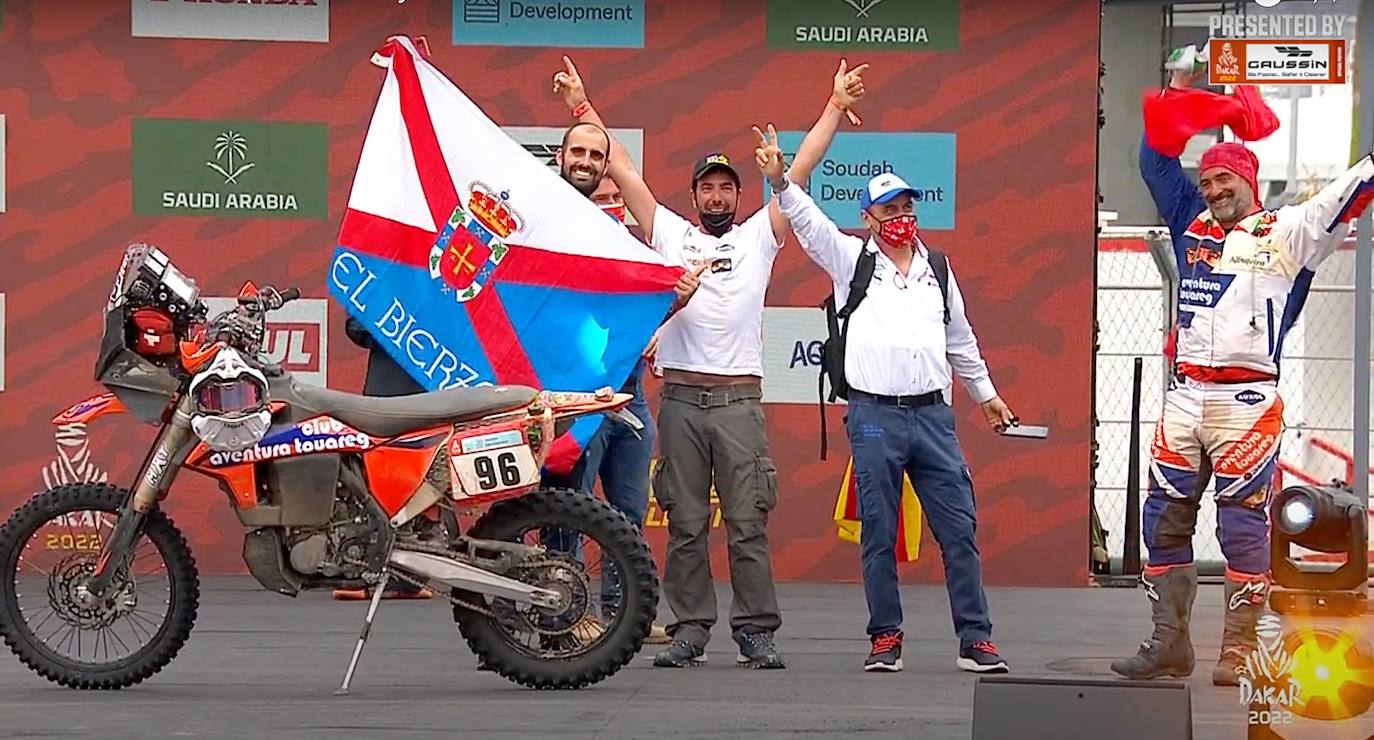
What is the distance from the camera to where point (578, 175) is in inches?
309

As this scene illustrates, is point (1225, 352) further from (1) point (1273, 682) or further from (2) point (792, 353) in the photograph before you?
(2) point (792, 353)

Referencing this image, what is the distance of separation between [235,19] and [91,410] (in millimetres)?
4092

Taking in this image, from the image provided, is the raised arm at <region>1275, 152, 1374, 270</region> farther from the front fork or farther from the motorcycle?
the front fork

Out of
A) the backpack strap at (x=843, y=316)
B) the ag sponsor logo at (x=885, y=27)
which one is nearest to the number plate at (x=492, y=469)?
the backpack strap at (x=843, y=316)

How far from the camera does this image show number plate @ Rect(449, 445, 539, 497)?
684cm

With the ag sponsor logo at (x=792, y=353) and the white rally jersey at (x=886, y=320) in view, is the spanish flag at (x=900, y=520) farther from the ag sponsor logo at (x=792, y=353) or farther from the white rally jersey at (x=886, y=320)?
the ag sponsor logo at (x=792, y=353)

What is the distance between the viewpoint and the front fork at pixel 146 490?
272 inches

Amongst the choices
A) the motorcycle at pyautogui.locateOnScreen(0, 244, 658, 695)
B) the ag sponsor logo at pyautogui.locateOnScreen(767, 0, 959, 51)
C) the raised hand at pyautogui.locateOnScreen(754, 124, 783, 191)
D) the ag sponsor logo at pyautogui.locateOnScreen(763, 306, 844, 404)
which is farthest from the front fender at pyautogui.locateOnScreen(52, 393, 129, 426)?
the ag sponsor logo at pyautogui.locateOnScreen(767, 0, 959, 51)

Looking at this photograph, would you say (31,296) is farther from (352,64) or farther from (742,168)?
(742,168)

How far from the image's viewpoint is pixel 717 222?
786cm

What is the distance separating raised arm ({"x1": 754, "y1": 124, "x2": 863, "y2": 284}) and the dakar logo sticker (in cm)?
88

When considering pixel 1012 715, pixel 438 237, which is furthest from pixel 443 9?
pixel 1012 715

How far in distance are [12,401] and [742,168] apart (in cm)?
364

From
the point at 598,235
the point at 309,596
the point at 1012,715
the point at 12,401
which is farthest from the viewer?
the point at 12,401
